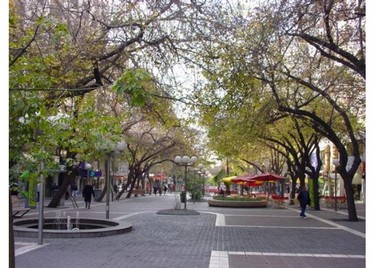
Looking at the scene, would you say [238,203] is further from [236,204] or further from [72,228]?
[72,228]

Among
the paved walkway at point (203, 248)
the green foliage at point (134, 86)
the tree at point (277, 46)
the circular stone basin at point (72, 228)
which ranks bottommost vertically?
the paved walkway at point (203, 248)

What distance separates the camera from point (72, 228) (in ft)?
56.4

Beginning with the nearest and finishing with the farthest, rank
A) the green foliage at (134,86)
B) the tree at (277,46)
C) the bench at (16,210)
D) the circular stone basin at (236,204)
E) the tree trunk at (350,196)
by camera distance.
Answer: the green foliage at (134,86), the tree at (277,46), the bench at (16,210), the tree trunk at (350,196), the circular stone basin at (236,204)

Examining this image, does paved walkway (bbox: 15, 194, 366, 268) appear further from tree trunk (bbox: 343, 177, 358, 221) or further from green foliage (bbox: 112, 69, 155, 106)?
green foliage (bbox: 112, 69, 155, 106)

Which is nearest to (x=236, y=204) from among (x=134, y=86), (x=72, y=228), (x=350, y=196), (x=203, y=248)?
(x=350, y=196)

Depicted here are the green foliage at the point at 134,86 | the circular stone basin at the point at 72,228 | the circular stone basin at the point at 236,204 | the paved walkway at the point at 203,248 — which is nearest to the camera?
the green foliage at the point at 134,86

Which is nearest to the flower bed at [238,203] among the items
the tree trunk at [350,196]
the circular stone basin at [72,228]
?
the tree trunk at [350,196]

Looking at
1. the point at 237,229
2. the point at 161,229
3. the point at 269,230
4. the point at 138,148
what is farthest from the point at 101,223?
the point at 138,148

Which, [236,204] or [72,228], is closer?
[72,228]

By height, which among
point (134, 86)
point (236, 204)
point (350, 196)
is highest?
point (134, 86)

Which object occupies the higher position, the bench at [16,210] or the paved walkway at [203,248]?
the bench at [16,210]

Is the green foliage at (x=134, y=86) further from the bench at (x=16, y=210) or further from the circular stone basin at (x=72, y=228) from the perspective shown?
the bench at (x=16, y=210)

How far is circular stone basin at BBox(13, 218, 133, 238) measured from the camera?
13.8 meters

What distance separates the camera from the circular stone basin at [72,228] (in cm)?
1380
